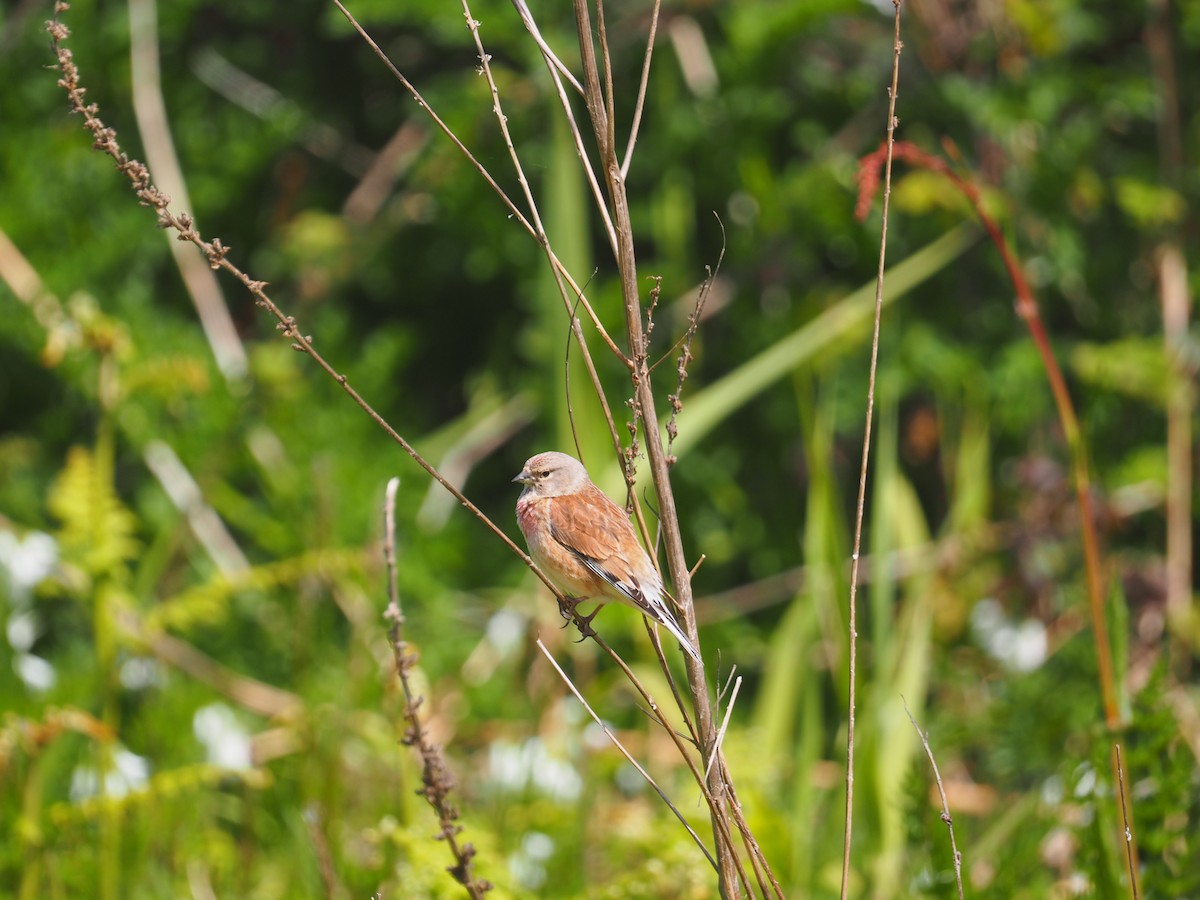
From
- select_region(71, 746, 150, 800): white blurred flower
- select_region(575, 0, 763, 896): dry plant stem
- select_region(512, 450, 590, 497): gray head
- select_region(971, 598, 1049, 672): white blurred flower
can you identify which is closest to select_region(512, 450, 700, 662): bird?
select_region(512, 450, 590, 497): gray head

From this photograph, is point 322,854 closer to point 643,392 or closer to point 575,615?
point 575,615

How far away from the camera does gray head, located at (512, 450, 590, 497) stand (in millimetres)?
2740

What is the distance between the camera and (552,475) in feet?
9.23

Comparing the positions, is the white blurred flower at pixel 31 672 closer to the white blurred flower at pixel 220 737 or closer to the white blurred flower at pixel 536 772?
the white blurred flower at pixel 220 737

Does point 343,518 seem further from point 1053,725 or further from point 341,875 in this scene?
point 1053,725

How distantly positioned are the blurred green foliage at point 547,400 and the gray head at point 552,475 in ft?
1.00

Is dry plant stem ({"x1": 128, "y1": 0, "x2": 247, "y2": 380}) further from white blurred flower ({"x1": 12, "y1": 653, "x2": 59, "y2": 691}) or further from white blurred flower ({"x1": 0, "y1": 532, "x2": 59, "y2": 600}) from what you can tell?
white blurred flower ({"x1": 12, "y1": 653, "x2": 59, "y2": 691})

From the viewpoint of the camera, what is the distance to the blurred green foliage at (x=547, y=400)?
3406 millimetres

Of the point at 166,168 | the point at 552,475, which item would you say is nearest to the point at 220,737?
the point at 552,475

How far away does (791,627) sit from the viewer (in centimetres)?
342

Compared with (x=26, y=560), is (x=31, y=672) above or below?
below

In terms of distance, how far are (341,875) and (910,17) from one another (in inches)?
139

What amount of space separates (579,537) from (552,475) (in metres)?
0.25

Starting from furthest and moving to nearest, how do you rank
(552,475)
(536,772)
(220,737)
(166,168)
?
(166,168) → (220,737) → (536,772) → (552,475)
